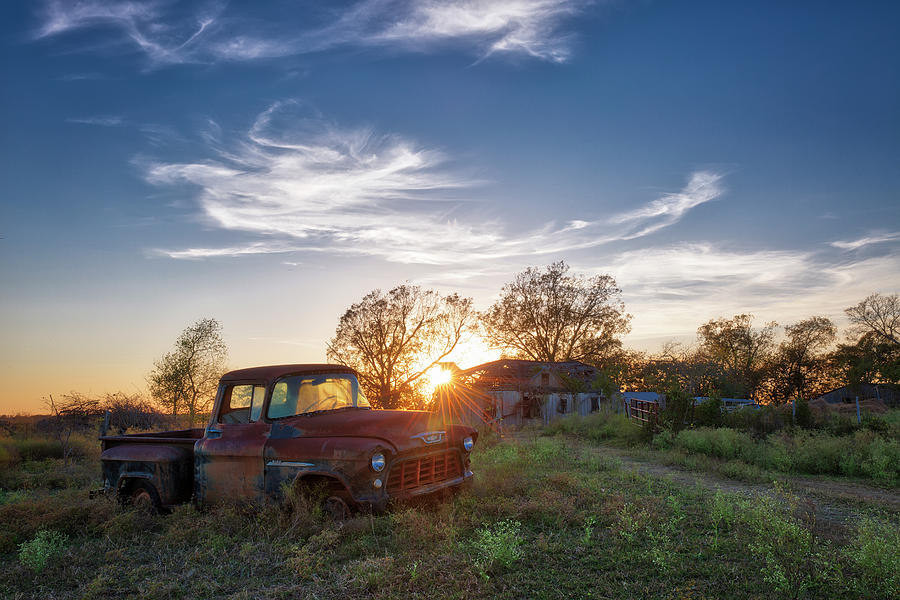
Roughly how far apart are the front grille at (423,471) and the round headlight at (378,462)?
0.79 ft

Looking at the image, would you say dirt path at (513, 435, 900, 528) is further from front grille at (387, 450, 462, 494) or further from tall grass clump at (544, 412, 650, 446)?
tall grass clump at (544, 412, 650, 446)

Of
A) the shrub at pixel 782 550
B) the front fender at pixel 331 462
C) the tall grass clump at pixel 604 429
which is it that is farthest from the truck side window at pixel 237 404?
the tall grass clump at pixel 604 429

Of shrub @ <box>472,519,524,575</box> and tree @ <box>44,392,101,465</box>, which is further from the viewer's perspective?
tree @ <box>44,392,101,465</box>

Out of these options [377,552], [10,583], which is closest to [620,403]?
[377,552]

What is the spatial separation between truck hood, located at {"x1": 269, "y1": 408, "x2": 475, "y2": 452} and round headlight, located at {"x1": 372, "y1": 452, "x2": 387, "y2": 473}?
21cm

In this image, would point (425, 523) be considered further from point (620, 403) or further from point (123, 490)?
point (620, 403)

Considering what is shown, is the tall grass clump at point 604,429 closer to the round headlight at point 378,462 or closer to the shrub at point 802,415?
the shrub at point 802,415

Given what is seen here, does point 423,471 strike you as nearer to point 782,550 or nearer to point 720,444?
point 782,550

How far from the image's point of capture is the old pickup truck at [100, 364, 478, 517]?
21.9 ft

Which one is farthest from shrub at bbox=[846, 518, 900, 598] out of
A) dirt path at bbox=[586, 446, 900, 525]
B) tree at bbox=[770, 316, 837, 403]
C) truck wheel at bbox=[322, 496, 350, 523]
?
tree at bbox=[770, 316, 837, 403]

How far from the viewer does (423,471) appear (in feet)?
23.4

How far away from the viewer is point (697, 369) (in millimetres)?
31578

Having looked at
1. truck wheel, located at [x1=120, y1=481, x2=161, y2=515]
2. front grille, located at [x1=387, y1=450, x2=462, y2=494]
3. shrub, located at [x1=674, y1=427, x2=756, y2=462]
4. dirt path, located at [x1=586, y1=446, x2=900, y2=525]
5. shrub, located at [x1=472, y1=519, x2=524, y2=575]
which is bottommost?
dirt path, located at [x1=586, y1=446, x2=900, y2=525]

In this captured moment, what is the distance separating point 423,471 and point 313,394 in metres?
1.95
